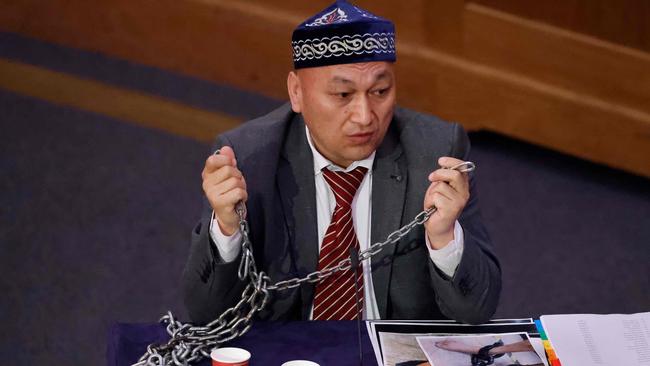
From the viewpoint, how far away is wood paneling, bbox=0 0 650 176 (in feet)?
16.3

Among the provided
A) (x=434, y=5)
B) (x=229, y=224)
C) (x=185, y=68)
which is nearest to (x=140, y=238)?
(x=185, y=68)

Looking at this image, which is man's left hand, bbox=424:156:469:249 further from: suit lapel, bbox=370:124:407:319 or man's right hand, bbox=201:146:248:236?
man's right hand, bbox=201:146:248:236

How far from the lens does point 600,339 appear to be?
7.82 ft

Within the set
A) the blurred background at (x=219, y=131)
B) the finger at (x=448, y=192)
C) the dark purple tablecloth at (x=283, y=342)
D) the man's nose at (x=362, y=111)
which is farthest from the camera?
the blurred background at (x=219, y=131)

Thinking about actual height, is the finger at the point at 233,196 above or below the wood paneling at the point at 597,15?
below

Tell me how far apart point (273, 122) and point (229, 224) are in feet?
1.47

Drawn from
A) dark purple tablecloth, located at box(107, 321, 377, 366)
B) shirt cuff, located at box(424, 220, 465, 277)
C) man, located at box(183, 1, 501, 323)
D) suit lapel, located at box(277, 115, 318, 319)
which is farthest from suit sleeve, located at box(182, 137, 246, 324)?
shirt cuff, located at box(424, 220, 465, 277)

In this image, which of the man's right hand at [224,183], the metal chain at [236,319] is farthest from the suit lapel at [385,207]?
the man's right hand at [224,183]

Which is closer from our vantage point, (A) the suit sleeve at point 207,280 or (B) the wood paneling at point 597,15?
(A) the suit sleeve at point 207,280

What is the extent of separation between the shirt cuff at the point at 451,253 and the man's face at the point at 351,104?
0.92ft

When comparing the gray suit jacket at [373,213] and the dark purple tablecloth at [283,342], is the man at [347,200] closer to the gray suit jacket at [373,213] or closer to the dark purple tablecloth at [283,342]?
the gray suit jacket at [373,213]

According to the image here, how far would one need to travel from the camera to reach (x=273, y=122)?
282 cm

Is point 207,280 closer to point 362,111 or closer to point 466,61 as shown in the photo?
point 362,111

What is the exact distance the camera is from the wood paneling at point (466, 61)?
4980 millimetres
